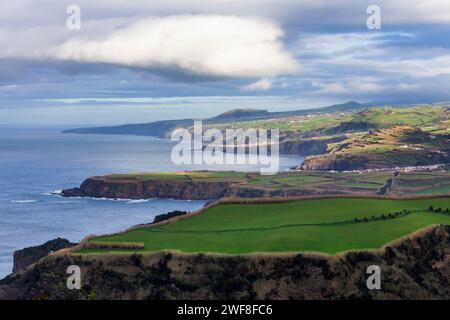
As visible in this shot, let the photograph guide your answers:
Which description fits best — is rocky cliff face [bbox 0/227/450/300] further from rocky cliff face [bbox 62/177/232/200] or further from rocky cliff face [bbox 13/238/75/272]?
Answer: rocky cliff face [bbox 62/177/232/200]

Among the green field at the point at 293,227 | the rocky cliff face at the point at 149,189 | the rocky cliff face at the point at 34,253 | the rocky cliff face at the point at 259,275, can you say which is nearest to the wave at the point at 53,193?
the rocky cliff face at the point at 149,189

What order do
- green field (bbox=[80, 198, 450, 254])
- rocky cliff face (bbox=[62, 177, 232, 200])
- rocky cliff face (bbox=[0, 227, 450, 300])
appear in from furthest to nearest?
rocky cliff face (bbox=[62, 177, 232, 200]) < green field (bbox=[80, 198, 450, 254]) < rocky cliff face (bbox=[0, 227, 450, 300])

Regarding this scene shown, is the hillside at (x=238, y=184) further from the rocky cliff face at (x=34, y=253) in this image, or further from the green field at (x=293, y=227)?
the green field at (x=293, y=227)

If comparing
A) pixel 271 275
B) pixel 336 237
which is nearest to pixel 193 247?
pixel 271 275

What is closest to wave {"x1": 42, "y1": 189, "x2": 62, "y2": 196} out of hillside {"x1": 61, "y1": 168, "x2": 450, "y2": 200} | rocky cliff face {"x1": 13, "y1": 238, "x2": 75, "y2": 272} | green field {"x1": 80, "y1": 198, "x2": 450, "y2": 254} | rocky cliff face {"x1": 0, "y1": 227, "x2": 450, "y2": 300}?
hillside {"x1": 61, "y1": 168, "x2": 450, "y2": 200}

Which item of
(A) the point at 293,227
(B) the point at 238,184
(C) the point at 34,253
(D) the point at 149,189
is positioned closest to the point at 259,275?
(A) the point at 293,227

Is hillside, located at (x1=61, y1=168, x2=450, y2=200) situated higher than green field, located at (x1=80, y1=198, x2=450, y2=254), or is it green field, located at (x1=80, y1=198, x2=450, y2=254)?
green field, located at (x1=80, y1=198, x2=450, y2=254)
